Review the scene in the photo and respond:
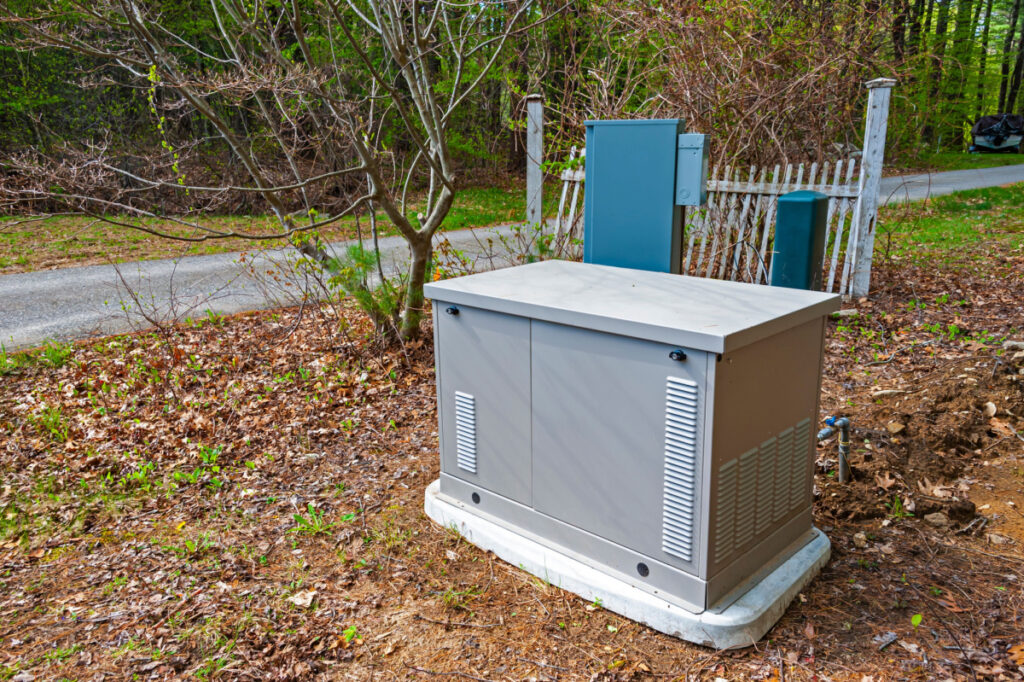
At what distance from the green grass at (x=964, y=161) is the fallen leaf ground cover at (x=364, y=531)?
52.1 feet

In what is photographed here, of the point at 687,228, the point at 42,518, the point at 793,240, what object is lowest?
the point at 42,518

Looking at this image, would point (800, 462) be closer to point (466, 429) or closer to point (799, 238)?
point (799, 238)

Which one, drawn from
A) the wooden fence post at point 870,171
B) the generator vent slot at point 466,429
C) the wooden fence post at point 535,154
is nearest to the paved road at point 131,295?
the wooden fence post at point 535,154

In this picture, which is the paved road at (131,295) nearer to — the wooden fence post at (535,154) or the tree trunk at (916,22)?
the wooden fence post at (535,154)

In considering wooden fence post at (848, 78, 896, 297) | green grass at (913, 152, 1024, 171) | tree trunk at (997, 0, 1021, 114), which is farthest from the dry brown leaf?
tree trunk at (997, 0, 1021, 114)

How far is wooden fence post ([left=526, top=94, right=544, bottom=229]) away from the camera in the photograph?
25.8ft

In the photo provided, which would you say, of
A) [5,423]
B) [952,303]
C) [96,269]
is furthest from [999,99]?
[5,423]

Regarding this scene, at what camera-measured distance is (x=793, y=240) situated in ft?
10.4

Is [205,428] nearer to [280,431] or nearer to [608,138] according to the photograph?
[280,431]

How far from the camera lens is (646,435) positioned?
2.73 metres

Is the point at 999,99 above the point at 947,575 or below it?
above

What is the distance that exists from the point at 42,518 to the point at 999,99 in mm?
38069

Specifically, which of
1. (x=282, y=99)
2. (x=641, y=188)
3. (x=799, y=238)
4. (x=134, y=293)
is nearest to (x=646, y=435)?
(x=799, y=238)

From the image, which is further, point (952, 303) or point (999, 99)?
point (999, 99)
